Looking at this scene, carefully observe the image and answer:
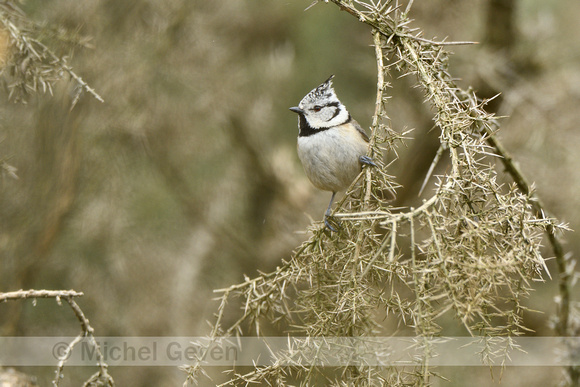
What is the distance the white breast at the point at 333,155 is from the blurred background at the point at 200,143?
926 mm

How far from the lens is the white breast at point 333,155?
130 inches

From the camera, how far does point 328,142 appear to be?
3.39 metres

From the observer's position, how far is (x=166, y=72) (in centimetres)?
489

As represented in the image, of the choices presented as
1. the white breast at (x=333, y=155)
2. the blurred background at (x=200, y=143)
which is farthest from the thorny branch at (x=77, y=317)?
the white breast at (x=333, y=155)

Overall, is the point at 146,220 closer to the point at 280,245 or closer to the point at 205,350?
the point at 280,245

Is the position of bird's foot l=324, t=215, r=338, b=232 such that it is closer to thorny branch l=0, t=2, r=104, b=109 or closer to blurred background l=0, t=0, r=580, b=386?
thorny branch l=0, t=2, r=104, b=109

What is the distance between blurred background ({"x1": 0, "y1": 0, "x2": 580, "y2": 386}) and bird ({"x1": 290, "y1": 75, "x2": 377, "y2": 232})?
2.95ft

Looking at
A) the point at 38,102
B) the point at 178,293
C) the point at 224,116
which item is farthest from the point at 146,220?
the point at 38,102

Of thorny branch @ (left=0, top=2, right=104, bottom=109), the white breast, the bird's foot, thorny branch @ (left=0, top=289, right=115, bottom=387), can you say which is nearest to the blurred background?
thorny branch @ (left=0, top=2, right=104, bottom=109)

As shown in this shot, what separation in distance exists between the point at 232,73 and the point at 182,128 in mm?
625

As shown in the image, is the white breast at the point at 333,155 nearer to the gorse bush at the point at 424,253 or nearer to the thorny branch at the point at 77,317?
the gorse bush at the point at 424,253

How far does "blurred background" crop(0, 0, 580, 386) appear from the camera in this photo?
3814 millimetres

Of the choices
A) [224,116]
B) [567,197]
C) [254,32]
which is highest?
[254,32]

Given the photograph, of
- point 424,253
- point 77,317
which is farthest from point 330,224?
point 77,317
